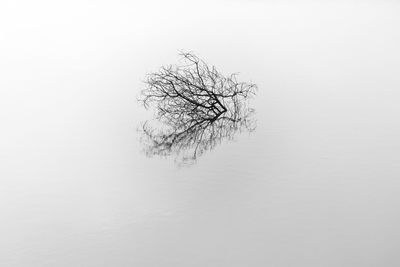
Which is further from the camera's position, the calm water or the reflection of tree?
the reflection of tree

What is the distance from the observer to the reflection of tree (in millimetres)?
4188

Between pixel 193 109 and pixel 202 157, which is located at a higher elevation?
pixel 193 109

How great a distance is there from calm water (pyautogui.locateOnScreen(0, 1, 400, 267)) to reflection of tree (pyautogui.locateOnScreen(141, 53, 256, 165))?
12 cm

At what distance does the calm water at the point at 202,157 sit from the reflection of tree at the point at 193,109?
12cm

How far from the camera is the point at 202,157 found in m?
4.04

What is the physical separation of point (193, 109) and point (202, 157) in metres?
0.52

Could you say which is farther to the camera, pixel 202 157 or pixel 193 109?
pixel 193 109

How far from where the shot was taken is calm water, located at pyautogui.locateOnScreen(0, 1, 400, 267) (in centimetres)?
324

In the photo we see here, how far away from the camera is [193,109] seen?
4.46 m
